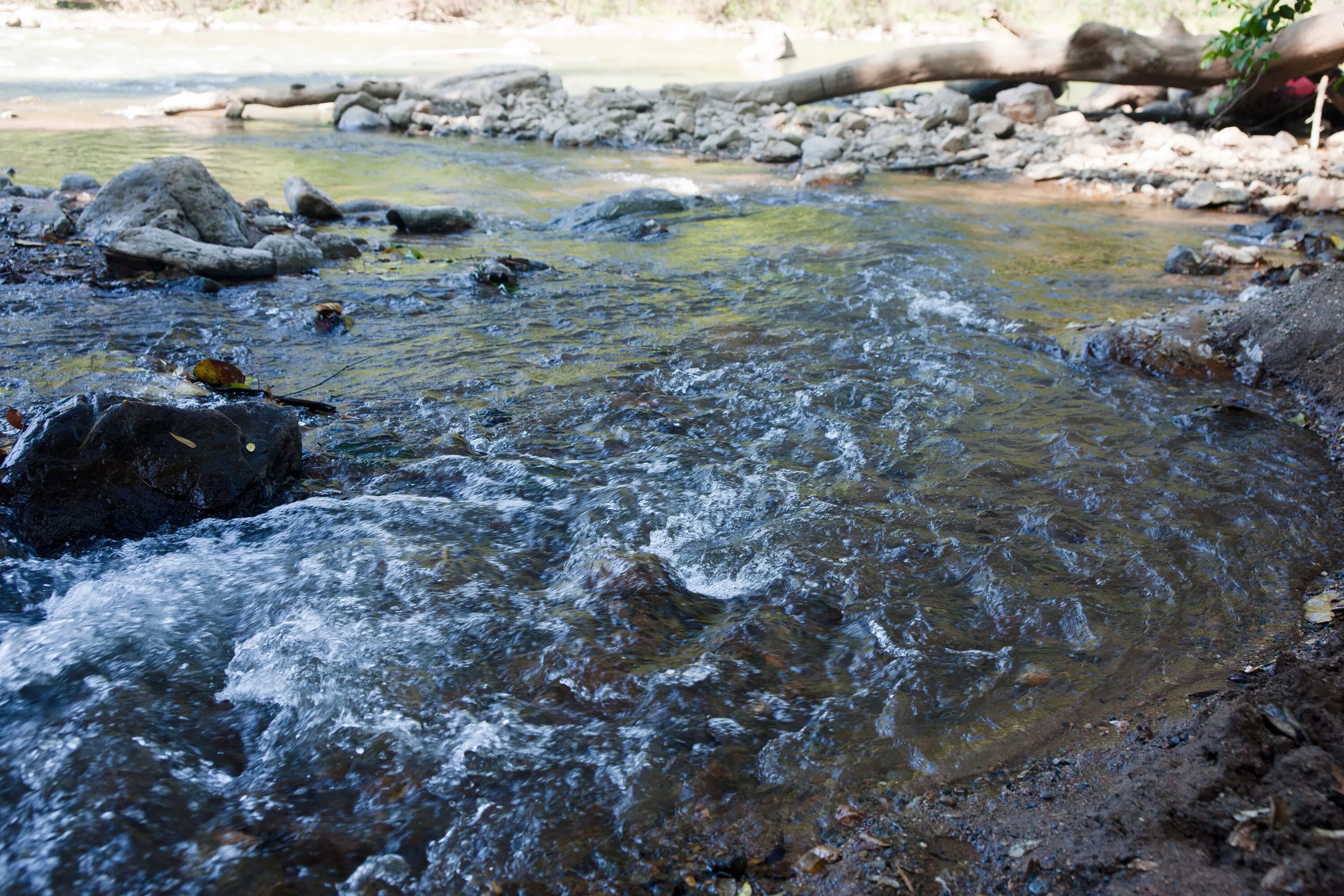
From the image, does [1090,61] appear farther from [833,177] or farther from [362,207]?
[362,207]

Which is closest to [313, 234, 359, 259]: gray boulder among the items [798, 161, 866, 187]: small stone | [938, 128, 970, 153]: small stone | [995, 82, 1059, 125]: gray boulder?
[798, 161, 866, 187]: small stone

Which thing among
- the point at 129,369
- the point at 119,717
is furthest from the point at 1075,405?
the point at 129,369

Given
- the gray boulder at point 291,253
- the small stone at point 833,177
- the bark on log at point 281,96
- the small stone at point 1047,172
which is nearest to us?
the gray boulder at point 291,253

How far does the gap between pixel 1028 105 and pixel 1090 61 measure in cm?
114

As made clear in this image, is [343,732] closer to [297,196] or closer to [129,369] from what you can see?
[129,369]

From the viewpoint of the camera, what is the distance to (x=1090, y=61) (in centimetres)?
1177

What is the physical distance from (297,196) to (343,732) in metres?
6.93

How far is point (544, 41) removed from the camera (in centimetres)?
3219

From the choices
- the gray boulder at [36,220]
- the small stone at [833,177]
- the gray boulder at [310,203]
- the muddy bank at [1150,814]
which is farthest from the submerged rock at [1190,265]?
the gray boulder at [36,220]

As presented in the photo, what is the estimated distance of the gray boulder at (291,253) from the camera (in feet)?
19.6

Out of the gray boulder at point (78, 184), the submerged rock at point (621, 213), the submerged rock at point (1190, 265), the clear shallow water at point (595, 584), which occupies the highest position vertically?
the gray boulder at point (78, 184)

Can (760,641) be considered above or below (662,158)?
below

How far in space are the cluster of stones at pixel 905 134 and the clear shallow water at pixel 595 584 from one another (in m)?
5.71

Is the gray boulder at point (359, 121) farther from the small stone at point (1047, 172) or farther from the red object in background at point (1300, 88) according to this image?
the red object in background at point (1300, 88)
